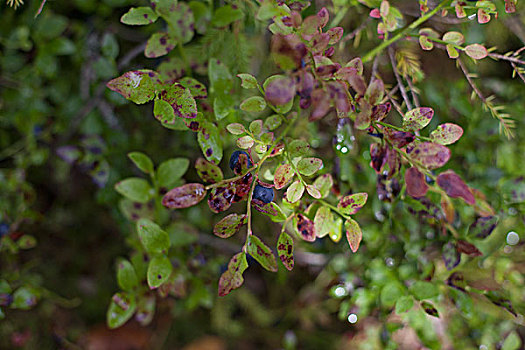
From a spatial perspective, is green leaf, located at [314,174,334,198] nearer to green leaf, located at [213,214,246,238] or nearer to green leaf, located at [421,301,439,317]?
green leaf, located at [213,214,246,238]

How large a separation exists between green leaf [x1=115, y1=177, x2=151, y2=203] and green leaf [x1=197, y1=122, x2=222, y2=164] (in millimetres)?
237

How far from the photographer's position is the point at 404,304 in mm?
685

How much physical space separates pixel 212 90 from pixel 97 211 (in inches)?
30.2

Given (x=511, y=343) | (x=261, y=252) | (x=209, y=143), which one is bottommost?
(x=511, y=343)

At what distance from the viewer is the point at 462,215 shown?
2.81 feet

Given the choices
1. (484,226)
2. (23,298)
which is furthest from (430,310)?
(23,298)

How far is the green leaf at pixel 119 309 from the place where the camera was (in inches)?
27.6

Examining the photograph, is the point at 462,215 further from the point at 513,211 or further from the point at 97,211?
the point at 97,211

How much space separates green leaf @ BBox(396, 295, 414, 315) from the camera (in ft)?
2.22

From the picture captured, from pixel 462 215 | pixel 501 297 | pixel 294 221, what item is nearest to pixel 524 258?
pixel 462 215

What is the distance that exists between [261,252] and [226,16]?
0.40m

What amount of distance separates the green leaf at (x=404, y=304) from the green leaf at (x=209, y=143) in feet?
1.28

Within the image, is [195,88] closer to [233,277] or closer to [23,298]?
[233,277]

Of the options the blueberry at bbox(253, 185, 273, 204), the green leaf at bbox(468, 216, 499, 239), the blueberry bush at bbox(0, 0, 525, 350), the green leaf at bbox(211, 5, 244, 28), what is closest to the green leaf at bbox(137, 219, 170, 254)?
the blueberry bush at bbox(0, 0, 525, 350)
